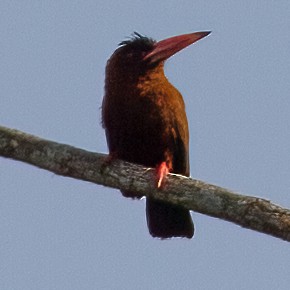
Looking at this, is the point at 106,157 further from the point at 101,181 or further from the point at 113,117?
the point at 113,117

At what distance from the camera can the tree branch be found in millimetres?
4559

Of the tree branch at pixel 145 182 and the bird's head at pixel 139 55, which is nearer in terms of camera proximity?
the tree branch at pixel 145 182

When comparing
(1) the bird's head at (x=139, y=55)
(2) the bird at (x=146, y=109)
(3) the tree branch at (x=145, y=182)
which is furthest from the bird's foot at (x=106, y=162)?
(1) the bird's head at (x=139, y=55)

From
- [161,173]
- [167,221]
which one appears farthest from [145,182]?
[167,221]

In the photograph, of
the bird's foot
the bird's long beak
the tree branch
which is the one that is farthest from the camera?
the bird's long beak

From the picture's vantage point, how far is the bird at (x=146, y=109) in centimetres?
596

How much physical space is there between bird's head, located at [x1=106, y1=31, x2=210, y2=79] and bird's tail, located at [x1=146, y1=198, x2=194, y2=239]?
1042 millimetres

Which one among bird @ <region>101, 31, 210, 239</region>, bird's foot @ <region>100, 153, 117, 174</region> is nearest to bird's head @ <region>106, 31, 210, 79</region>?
bird @ <region>101, 31, 210, 239</region>

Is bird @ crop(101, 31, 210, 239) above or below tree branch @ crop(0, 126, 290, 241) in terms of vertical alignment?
above

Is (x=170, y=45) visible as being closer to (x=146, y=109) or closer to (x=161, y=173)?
(x=146, y=109)

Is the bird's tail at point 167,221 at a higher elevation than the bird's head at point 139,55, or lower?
lower

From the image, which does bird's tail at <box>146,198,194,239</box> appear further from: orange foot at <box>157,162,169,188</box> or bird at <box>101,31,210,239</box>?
orange foot at <box>157,162,169,188</box>

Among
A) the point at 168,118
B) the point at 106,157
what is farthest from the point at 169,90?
the point at 106,157

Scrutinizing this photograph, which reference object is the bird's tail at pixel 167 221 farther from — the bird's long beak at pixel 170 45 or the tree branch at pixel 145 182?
the bird's long beak at pixel 170 45
